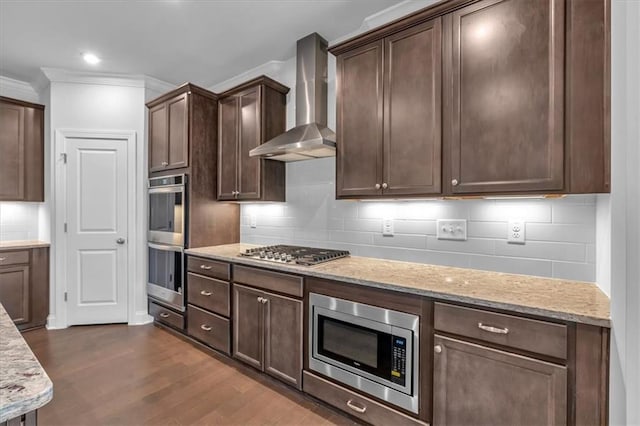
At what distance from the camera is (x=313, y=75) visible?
266 centimetres

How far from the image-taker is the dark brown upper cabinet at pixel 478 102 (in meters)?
1.41

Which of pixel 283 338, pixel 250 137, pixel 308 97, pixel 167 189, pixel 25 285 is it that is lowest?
pixel 283 338

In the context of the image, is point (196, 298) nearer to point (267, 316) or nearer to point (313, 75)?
point (267, 316)

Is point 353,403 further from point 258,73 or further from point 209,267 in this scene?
point 258,73

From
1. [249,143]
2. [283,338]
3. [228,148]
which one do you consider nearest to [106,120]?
[228,148]

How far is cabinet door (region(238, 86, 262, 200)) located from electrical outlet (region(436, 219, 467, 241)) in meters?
1.59

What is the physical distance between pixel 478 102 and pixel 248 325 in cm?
215

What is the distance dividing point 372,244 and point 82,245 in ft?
10.2

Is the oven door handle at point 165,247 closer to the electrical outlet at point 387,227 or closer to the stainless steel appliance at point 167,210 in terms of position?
the stainless steel appliance at point 167,210

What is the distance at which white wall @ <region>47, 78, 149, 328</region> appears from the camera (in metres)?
3.32

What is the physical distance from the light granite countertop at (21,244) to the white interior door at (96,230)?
335 mm

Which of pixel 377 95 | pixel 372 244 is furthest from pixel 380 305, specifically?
pixel 377 95

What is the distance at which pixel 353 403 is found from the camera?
6.03 feet

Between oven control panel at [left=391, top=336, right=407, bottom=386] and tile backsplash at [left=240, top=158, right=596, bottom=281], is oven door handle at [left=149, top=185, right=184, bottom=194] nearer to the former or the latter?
tile backsplash at [left=240, top=158, right=596, bottom=281]
